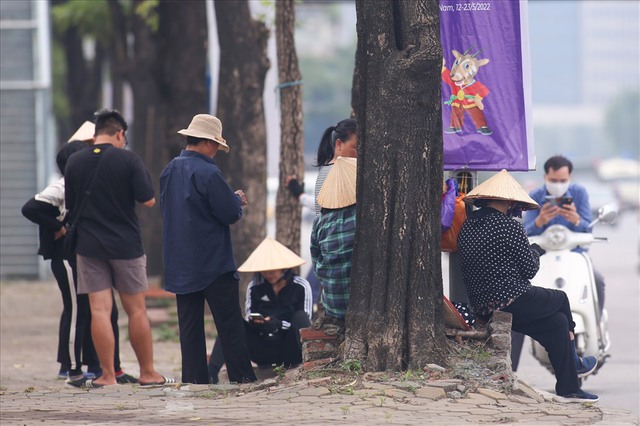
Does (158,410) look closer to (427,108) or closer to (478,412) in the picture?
(478,412)

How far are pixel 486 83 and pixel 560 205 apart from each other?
230 centimetres

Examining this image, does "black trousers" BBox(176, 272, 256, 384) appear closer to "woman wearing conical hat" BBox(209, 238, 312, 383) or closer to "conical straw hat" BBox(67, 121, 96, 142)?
"woman wearing conical hat" BBox(209, 238, 312, 383)

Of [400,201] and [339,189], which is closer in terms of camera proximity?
[400,201]

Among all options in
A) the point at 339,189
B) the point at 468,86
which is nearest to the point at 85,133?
the point at 339,189

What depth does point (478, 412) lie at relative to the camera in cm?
731

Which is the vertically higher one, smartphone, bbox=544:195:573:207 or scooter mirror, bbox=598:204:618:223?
smartphone, bbox=544:195:573:207

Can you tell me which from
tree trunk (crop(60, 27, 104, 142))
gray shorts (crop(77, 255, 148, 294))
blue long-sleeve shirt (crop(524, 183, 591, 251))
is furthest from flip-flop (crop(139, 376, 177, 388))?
tree trunk (crop(60, 27, 104, 142))

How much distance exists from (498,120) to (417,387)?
7.08 feet

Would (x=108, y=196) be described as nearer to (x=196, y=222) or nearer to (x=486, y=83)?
(x=196, y=222)

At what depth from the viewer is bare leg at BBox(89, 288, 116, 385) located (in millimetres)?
9188

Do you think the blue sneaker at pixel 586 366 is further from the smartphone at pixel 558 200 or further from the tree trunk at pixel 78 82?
the tree trunk at pixel 78 82

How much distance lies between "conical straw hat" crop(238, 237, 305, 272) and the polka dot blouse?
141 centimetres

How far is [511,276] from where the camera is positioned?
28.0ft

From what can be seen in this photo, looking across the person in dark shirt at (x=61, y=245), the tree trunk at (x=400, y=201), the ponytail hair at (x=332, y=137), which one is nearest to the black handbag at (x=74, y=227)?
the person in dark shirt at (x=61, y=245)
